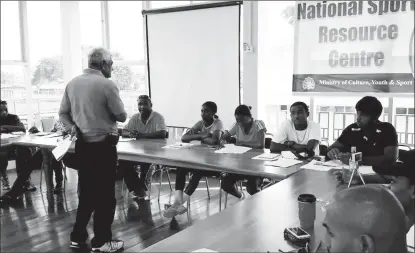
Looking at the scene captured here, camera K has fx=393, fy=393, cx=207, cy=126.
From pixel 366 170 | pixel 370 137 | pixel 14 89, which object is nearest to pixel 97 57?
pixel 366 170

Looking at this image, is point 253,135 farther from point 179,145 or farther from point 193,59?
point 193,59

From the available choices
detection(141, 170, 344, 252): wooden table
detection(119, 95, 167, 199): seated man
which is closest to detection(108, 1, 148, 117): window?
detection(119, 95, 167, 199): seated man

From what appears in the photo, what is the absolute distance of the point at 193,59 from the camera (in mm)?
5676

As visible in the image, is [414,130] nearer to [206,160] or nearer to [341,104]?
[341,104]

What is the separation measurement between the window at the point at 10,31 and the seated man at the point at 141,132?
2881mm

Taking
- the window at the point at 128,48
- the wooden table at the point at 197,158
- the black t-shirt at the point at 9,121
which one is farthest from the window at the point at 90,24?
the wooden table at the point at 197,158

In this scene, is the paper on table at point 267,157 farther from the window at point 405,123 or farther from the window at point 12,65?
the window at point 12,65

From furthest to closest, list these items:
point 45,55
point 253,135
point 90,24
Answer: point 90,24 → point 45,55 → point 253,135

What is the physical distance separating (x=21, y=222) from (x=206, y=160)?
2.06 meters

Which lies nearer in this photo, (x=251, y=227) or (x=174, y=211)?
(x=251, y=227)

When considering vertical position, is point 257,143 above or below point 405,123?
below

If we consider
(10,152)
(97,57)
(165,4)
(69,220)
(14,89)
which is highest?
(165,4)

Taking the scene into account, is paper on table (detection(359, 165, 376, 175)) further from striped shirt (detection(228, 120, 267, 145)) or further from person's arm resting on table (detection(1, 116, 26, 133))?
person's arm resting on table (detection(1, 116, 26, 133))

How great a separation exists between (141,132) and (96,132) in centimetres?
187
